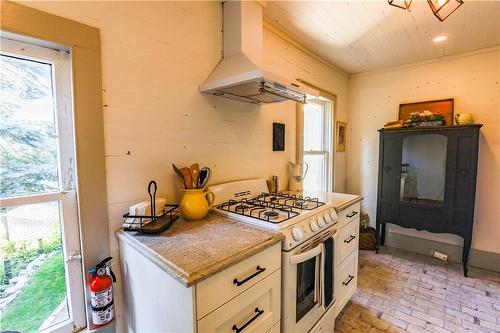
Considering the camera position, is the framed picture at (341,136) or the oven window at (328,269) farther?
the framed picture at (341,136)

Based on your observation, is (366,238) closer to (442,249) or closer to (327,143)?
(442,249)

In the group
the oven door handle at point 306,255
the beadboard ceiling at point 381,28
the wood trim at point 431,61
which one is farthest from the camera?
the wood trim at point 431,61

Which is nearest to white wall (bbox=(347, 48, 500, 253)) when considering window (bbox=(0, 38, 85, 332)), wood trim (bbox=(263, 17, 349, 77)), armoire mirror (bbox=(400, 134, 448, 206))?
armoire mirror (bbox=(400, 134, 448, 206))

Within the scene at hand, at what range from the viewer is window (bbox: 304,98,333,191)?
3045 millimetres

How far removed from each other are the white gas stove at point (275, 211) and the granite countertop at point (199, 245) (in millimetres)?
68

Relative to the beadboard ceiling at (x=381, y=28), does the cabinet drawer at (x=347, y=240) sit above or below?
below

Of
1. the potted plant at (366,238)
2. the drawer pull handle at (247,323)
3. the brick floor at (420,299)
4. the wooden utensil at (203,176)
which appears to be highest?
the wooden utensil at (203,176)

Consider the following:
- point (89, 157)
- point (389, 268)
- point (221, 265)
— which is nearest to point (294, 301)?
point (221, 265)

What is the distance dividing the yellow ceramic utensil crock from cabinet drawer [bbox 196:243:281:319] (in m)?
0.47

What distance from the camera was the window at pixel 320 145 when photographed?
304cm

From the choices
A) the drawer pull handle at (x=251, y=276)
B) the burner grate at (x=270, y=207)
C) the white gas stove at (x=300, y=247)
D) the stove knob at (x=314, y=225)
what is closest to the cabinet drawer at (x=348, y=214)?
the white gas stove at (x=300, y=247)

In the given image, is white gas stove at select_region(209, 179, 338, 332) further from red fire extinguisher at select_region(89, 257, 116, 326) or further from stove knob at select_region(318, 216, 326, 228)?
red fire extinguisher at select_region(89, 257, 116, 326)

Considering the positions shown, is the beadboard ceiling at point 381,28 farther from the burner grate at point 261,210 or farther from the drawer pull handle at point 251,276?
the drawer pull handle at point 251,276

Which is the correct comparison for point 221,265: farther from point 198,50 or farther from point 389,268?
point 389,268
